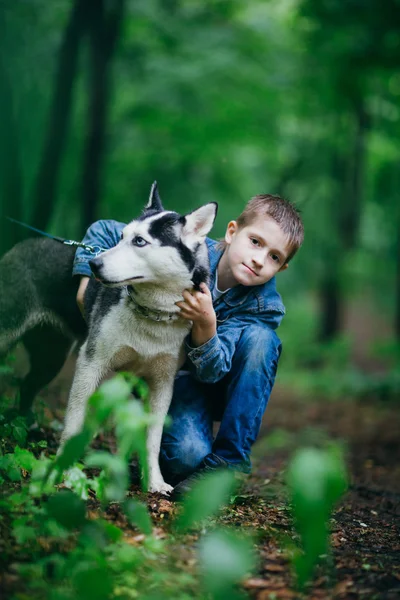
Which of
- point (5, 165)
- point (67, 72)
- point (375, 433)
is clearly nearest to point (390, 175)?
point (375, 433)

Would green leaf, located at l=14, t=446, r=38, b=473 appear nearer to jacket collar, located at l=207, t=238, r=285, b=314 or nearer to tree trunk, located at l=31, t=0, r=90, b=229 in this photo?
jacket collar, located at l=207, t=238, r=285, b=314

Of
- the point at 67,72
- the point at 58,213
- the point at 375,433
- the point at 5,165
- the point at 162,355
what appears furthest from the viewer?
the point at 58,213

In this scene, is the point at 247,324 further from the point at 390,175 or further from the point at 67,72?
the point at 390,175

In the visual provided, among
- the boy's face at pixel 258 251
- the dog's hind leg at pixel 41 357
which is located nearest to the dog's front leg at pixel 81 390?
the dog's hind leg at pixel 41 357

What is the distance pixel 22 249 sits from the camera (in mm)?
3746

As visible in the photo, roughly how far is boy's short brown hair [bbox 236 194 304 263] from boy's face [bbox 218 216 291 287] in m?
0.03

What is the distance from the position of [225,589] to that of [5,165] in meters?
5.16

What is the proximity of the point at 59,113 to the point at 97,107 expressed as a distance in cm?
182

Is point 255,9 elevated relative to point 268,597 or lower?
elevated

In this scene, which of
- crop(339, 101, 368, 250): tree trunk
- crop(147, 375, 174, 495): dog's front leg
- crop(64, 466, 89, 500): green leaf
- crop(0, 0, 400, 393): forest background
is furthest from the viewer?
crop(339, 101, 368, 250): tree trunk

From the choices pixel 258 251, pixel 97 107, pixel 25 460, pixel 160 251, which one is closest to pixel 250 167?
pixel 97 107

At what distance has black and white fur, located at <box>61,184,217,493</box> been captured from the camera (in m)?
2.91

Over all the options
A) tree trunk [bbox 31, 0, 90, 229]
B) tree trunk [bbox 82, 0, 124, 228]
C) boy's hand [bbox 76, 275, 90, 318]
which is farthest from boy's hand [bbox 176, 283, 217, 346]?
tree trunk [bbox 82, 0, 124, 228]

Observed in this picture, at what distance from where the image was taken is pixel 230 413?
136 inches
